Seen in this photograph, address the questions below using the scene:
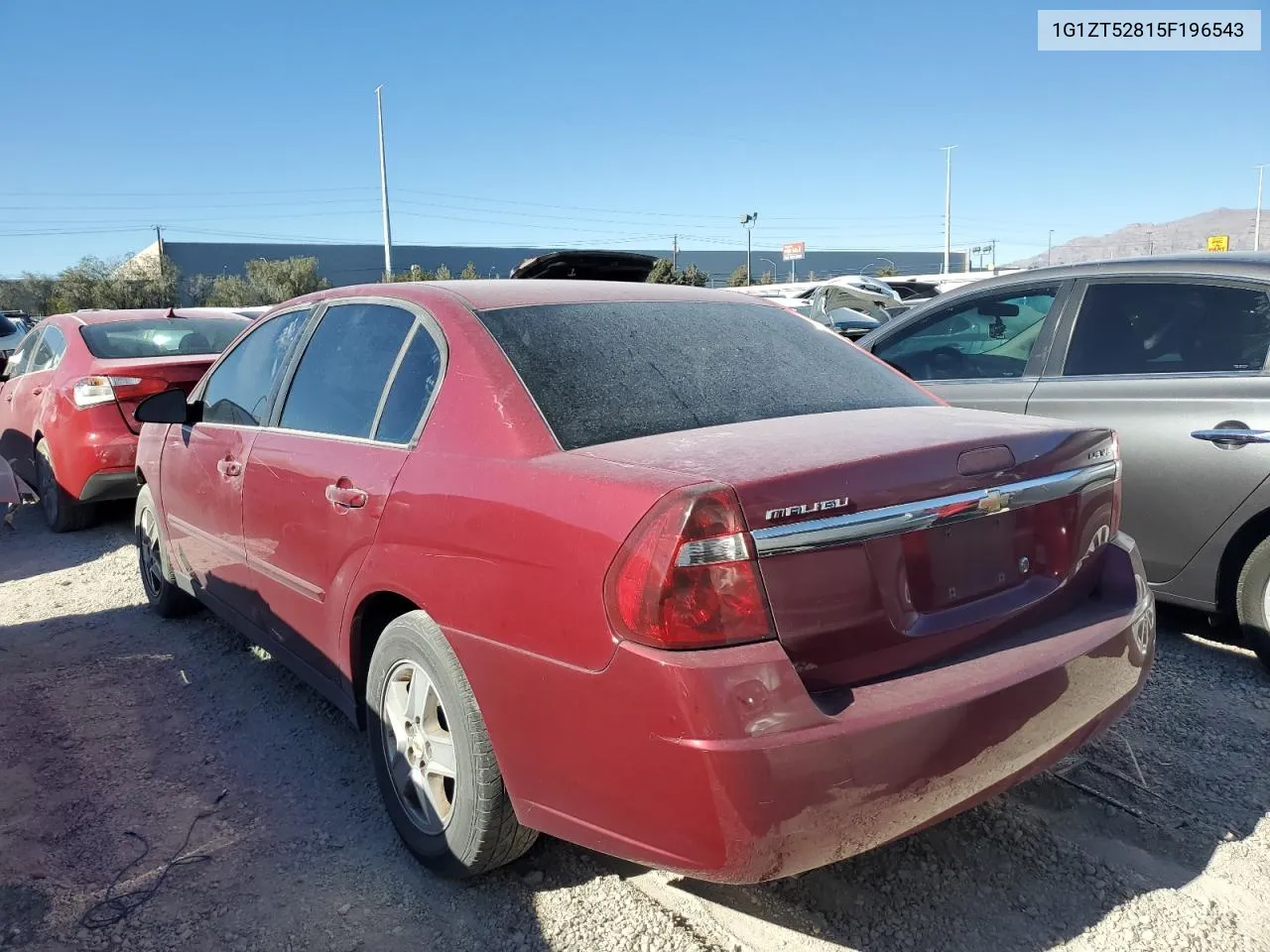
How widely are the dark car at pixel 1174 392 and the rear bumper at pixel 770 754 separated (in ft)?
6.53

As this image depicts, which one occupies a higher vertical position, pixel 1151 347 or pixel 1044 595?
pixel 1151 347

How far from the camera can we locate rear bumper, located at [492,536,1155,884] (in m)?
1.85

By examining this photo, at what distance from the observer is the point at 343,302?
135 inches

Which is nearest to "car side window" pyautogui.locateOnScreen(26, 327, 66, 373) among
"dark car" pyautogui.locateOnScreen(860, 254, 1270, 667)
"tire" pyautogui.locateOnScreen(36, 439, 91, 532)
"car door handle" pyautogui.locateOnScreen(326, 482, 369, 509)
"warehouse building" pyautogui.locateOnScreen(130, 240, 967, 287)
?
"tire" pyautogui.locateOnScreen(36, 439, 91, 532)

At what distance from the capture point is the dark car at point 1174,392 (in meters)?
3.70

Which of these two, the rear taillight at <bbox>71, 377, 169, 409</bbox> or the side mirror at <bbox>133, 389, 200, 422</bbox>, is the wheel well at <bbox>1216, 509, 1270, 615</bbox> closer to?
the side mirror at <bbox>133, 389, 200, 422</bbox>

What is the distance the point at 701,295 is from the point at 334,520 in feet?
4.80

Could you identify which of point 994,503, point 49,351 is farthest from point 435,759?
point 49,351

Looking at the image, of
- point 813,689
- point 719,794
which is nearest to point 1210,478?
point 813,689

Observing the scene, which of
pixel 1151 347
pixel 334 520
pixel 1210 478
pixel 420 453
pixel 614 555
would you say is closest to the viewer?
pixel 614 555

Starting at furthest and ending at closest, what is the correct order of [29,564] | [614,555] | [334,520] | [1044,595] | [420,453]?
1. [29,564]
2. [334,520]
3. [420,453]
4. [1044,595]
5. [614,555]

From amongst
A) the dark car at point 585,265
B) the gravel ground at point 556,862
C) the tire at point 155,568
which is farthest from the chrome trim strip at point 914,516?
the tire at point 155,568

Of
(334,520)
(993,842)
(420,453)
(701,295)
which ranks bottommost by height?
(993,842)

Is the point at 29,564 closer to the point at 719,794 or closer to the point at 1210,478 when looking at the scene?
the point at 719,794
